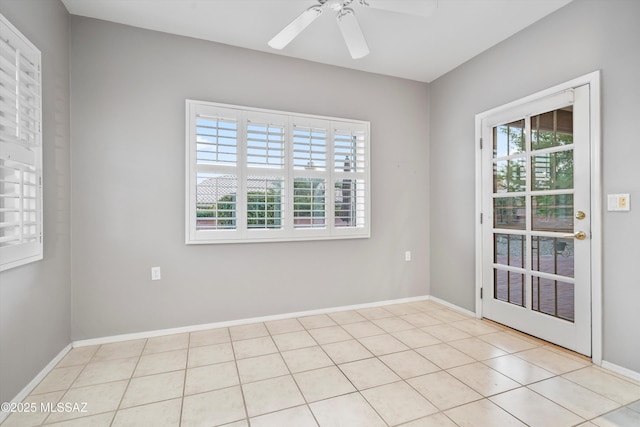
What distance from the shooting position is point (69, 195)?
254 centimetres

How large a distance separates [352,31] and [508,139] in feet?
5.94

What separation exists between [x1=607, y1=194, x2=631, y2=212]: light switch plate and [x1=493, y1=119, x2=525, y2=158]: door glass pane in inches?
32.4

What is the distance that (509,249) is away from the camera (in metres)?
2.92

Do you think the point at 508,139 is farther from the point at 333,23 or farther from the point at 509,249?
the point at 333,23

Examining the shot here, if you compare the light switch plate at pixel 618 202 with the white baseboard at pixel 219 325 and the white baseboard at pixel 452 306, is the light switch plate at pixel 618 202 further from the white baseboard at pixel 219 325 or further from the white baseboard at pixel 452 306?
the white baseboard at pixel 219 325

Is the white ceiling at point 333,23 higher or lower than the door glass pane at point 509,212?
higher

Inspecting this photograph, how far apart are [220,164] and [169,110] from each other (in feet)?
2.09

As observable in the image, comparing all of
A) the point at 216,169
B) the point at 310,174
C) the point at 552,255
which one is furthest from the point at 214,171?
the point at 552,255

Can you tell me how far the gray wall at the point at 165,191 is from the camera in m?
2.60

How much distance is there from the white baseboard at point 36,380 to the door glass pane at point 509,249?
3731mm

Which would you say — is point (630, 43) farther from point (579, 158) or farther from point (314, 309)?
point (314, 309)

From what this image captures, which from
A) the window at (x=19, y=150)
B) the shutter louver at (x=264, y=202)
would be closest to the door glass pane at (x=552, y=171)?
the shutter louver at (x=264, y=202)

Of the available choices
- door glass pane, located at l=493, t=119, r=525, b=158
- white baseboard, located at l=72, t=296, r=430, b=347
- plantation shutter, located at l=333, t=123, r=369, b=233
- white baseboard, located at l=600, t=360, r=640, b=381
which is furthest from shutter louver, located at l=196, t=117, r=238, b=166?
white baseboard, located at l=600, t=360, r=640, b=381

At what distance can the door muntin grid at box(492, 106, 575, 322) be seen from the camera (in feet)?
8.04
